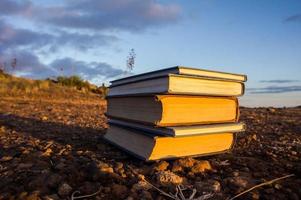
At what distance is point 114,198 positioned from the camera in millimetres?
2164

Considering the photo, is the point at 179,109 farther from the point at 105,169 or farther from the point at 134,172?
the point at 105,169

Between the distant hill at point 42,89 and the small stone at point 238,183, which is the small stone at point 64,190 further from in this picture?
the distant hill at point 42,89

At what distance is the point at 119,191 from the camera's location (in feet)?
7.32

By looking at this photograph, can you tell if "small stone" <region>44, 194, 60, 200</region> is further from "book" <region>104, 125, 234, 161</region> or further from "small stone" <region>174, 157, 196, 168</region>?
"small stone" <region>174, 157, 196, 168</region>

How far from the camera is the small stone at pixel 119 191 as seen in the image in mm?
2197

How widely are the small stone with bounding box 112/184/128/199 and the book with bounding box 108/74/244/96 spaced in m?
0.77

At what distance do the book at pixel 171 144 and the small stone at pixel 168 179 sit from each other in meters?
0.31

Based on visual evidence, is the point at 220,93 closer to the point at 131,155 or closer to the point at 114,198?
the point at 131,155

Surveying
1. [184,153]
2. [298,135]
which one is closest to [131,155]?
[184,153]

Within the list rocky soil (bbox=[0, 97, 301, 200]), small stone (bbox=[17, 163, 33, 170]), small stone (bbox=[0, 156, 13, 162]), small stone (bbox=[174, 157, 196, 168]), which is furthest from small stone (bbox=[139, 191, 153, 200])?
small stone (bbox=[0, 156, 13, 162])

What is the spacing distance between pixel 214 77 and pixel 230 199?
108 centimetres

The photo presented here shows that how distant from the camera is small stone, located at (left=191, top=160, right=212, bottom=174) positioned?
2.67 m

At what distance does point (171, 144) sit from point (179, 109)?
31cm

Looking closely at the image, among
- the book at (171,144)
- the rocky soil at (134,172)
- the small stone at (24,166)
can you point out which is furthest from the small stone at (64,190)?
the book at (171,144)
